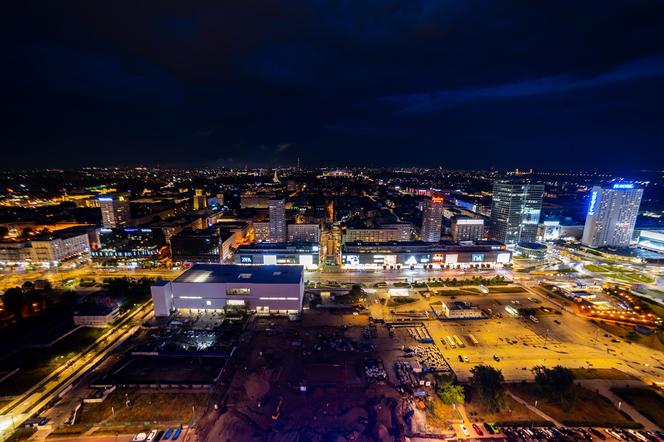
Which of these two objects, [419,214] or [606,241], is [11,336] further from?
[606,241]

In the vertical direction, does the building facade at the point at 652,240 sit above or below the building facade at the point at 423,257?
above

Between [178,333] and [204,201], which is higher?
[204,201]

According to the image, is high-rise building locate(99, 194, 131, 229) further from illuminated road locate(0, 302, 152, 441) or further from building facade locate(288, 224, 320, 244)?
illuminated road locate(0, 302, 152, 441)

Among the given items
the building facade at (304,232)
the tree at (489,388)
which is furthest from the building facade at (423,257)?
the tree at (489,388)

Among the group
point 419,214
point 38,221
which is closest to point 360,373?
point 419,214

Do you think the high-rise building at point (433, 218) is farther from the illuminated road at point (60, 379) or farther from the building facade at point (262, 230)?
the illuminated road at point (60, 379)

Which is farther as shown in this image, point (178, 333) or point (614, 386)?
point (178, 333)
